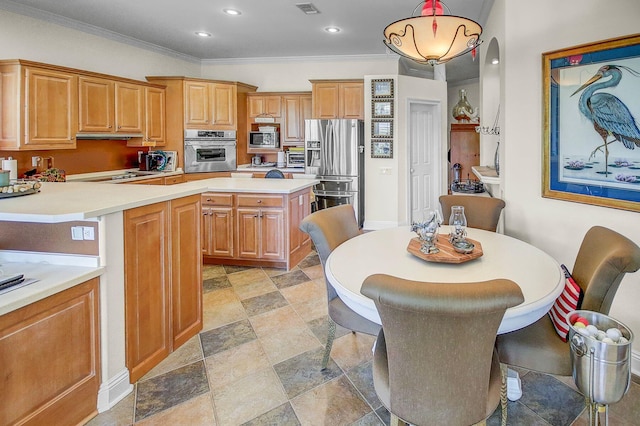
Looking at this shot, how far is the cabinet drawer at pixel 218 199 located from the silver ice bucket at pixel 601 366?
3.32 m

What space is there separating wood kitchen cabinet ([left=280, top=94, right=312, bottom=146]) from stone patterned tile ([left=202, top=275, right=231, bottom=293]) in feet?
11.6

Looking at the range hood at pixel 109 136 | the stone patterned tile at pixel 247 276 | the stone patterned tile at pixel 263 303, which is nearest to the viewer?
the stone patterned tile at pixel 263 303

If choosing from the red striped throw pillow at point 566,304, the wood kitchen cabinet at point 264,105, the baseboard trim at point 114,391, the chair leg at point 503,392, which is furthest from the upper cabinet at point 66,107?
the red striped throw pillow at point 566,304

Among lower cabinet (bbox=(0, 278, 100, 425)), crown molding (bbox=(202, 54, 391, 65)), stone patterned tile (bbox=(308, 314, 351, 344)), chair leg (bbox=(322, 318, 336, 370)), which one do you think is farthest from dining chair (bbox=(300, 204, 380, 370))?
crown molding (bbox=(202, 54, 391, 65))

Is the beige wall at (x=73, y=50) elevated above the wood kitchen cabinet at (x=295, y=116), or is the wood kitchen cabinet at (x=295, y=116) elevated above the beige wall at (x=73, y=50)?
the beige wall at (x=73, y=50)

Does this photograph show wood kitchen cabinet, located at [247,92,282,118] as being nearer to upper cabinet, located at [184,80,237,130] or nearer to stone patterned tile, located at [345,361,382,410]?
upper cabinet, located at [184,80,237,130]

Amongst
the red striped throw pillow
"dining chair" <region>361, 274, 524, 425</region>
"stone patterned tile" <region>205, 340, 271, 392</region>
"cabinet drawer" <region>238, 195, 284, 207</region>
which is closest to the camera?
"dining chair" <region>361, 274, 524, 425</region>

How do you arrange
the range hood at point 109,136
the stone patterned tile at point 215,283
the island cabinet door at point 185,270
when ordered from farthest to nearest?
the range hood at point 109,136
the stone patterned tile at point 215,283
the island cabinet door at point 185,270

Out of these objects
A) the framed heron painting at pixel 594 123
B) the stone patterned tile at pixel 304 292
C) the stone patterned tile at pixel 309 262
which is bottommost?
the stone patterned tile at pixel 304 292

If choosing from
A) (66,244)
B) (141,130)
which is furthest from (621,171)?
(141,130)

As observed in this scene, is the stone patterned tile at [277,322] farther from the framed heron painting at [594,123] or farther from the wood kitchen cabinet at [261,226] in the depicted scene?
the framed heron painting at [594,123]

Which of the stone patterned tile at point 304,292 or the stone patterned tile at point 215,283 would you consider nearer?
the stone patterned tile at point 304,292

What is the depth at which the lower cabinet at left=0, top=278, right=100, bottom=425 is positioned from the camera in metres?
1.51

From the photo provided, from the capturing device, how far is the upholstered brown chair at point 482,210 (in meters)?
2.81
